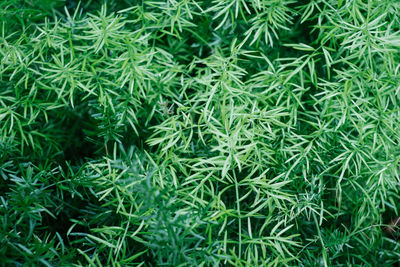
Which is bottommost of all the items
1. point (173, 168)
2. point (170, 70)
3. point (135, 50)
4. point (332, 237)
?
point (332, 237)

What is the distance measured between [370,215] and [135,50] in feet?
4.02

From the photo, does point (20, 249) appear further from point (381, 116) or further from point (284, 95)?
point (381, 116)

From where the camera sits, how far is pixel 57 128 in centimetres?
205

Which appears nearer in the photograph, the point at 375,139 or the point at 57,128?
the point at 375,139

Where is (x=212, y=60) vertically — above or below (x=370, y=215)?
above

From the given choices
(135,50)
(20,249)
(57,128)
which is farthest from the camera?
(57,128)

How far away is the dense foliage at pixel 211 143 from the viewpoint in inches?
60.9

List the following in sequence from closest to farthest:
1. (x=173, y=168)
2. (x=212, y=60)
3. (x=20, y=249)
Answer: (x=20, y=249) → (x=173, y=168) → (x=212, y=60)

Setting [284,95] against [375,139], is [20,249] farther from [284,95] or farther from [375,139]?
[375,139]

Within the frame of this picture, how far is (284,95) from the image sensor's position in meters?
1.85

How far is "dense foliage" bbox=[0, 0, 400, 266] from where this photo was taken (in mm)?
1547

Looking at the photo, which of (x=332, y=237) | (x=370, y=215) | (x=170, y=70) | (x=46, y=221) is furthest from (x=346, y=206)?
(x=46, y=221)

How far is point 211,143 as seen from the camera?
1.77 metres

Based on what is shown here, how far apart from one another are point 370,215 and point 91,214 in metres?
1.20
